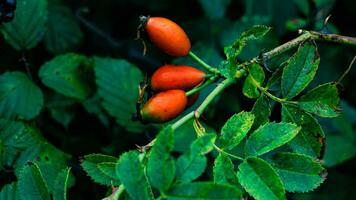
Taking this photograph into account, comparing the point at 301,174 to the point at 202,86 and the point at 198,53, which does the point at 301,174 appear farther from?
the point at 198,53

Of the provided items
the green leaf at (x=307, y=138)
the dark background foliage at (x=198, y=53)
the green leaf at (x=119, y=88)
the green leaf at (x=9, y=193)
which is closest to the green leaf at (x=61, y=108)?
the dark background foliage at (x=198, y=53)

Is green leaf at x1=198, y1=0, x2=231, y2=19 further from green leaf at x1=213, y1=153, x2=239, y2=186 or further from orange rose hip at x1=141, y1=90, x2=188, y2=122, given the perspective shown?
green leaf at x1=213, y1=153, x2=239, y2=186

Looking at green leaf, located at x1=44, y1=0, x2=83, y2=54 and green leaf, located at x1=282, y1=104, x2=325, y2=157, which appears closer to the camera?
green leaf, located at x1=282, y1=104, x2=325, y2=157

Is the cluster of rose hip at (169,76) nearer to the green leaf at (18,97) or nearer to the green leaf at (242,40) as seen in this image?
the green leaf at (242,40)

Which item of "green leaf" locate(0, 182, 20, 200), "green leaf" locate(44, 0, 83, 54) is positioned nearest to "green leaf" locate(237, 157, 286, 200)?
"green leaf" locate(0, 182, 20, 200)

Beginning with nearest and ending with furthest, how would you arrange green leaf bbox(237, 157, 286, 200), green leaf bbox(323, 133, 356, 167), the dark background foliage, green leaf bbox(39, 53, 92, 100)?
green leaf bbox(237, 157, 286, 200) → green leaf bbox(39, 53, 92, 100) → the dark background foliage → green leaf bbox(323, 133, 356, 167)

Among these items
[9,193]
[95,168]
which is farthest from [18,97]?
[95,168]
